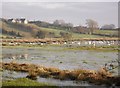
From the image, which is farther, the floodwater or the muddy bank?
the floodwater

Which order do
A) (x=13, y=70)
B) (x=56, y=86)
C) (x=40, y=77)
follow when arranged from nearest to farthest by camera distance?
1. (x=56, y=86)
2. (x=40, y=77)
3. (x=13, y=70)

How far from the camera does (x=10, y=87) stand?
23.8 metres

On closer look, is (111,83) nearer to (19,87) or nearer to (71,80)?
(71,80)

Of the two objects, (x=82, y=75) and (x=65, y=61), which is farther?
(x=65, y=61)

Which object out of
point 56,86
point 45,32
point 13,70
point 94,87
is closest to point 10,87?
point 56,86

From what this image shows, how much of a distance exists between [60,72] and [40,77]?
8.55ft

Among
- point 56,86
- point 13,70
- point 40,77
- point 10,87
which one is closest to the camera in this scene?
point 10,87

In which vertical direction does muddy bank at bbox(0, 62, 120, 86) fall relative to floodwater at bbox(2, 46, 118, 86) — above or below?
above

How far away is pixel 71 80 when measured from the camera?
96.8 feet

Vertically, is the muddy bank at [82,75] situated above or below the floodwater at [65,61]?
above

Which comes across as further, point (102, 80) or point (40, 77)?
point (40, 77)

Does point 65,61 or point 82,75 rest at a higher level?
point 82,75

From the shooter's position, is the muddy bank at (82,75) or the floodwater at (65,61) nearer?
the muddy bank at (82,75)

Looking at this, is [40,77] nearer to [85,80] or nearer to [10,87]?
[85,80]
